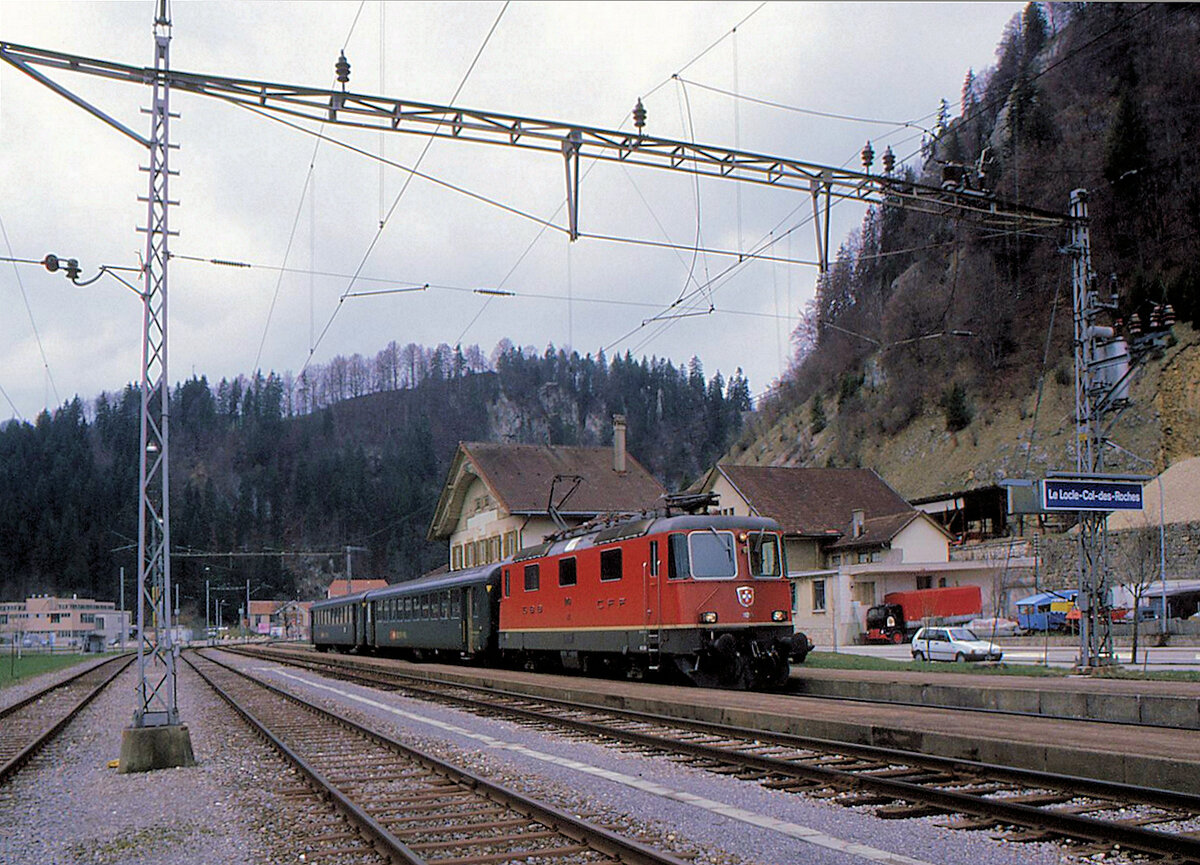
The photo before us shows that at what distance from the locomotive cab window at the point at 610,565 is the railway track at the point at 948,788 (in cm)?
630

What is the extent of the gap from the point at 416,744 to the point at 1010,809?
8.07 meters

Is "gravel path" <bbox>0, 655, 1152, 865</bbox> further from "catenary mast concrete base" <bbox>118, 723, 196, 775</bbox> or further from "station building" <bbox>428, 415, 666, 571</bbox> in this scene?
"station building" <bbox>428, 415, 666, 571</bbox>

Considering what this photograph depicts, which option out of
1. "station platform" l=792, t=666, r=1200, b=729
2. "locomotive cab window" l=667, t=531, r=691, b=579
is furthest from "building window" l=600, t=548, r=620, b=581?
"station platform" l=792, t=666, r=1200, b=729

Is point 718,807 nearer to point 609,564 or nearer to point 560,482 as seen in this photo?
point 609,564

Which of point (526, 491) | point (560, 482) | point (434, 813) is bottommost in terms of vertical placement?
point (434, 813)

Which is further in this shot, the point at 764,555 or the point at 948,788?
the point at 764,555

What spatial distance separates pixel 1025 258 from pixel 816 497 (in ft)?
104

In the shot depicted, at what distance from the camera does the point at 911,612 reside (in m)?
44.5

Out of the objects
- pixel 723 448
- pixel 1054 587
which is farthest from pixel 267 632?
pixel 1054 587


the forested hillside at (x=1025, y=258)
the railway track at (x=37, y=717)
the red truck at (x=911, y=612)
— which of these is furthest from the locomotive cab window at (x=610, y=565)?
the forested hillside at (x=1025, y=258)

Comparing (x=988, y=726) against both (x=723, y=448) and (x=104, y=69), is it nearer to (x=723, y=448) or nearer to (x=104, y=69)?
(x=104, y=69)

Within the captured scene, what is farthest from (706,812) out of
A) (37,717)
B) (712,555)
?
(37,717)

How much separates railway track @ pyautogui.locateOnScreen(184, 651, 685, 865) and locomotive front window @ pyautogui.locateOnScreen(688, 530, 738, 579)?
681 cm

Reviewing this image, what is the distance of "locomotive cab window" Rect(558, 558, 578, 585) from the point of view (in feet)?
75.5
